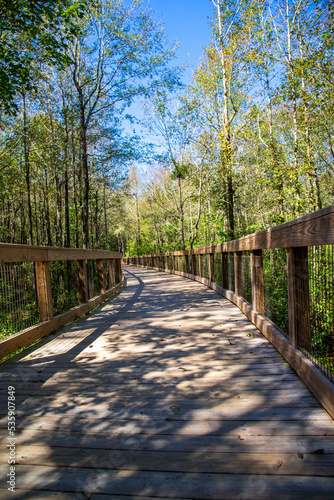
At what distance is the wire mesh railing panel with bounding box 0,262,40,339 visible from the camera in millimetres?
3256

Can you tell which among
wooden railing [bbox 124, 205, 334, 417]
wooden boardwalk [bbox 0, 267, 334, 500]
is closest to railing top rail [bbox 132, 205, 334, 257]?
wooden railing [bbox 124, 205, 334, 417]

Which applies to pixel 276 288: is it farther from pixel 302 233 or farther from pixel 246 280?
pixel 302 233

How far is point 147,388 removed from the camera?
7.67 feet

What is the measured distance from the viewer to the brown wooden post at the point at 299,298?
2319 millimetres

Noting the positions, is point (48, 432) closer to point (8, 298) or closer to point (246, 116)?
point (8, 298)

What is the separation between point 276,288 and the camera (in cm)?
346

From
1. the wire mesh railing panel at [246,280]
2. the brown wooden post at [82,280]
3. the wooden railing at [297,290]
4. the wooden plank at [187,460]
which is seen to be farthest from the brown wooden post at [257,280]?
the brown wooden post at [82,280]

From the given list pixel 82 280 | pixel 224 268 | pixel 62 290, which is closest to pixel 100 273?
pixel 82 280

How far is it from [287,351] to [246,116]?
38.8 ft

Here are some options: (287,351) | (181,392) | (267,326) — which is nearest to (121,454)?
(181,392)

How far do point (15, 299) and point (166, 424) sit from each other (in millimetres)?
2352

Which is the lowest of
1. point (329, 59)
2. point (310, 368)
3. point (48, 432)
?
point (48, 432)

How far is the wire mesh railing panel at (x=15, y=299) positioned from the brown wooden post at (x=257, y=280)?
2.71 meters

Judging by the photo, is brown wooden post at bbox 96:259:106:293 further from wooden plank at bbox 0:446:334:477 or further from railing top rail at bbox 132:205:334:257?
wooden plank at bbox 0:446:334:477
